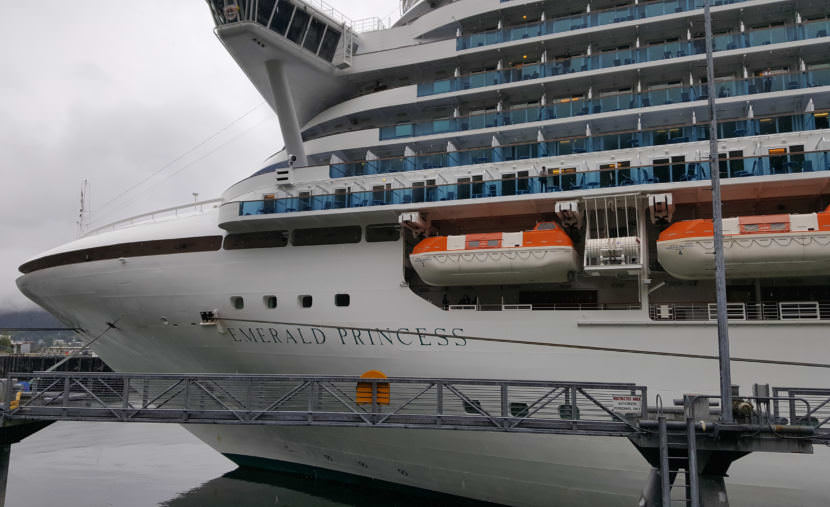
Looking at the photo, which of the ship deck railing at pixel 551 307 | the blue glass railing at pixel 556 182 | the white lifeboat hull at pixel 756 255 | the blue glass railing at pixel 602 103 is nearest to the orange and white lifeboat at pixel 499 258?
the ship deck railing at pixel 551 307

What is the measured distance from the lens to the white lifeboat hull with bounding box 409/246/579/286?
597 inches

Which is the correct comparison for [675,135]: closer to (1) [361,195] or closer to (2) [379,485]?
(1) [361,195]

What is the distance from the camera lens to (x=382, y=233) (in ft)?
56.8

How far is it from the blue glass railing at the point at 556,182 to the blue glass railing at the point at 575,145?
0.82m

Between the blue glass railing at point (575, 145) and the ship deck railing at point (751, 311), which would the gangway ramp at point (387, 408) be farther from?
the blue glass railing at point (575, 145)

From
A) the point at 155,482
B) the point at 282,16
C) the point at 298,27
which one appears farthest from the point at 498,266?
the point at 155,482

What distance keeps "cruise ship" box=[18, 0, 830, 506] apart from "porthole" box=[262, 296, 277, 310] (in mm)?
254

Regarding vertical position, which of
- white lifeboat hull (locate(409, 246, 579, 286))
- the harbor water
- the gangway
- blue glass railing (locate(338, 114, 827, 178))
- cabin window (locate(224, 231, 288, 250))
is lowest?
the harbor water

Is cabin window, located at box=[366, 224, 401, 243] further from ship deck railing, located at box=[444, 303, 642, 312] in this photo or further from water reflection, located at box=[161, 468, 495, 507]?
water reflection, located at box=[161, 468, 495, 507]

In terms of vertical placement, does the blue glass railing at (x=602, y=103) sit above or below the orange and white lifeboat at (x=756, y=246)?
above

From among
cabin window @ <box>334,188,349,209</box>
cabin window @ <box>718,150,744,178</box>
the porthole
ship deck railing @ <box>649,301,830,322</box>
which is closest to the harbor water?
the porthole

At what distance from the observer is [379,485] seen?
685 inches

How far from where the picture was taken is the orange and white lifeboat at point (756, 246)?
44.2 ft

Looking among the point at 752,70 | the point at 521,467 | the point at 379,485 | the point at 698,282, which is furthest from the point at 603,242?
the point at 379,485
